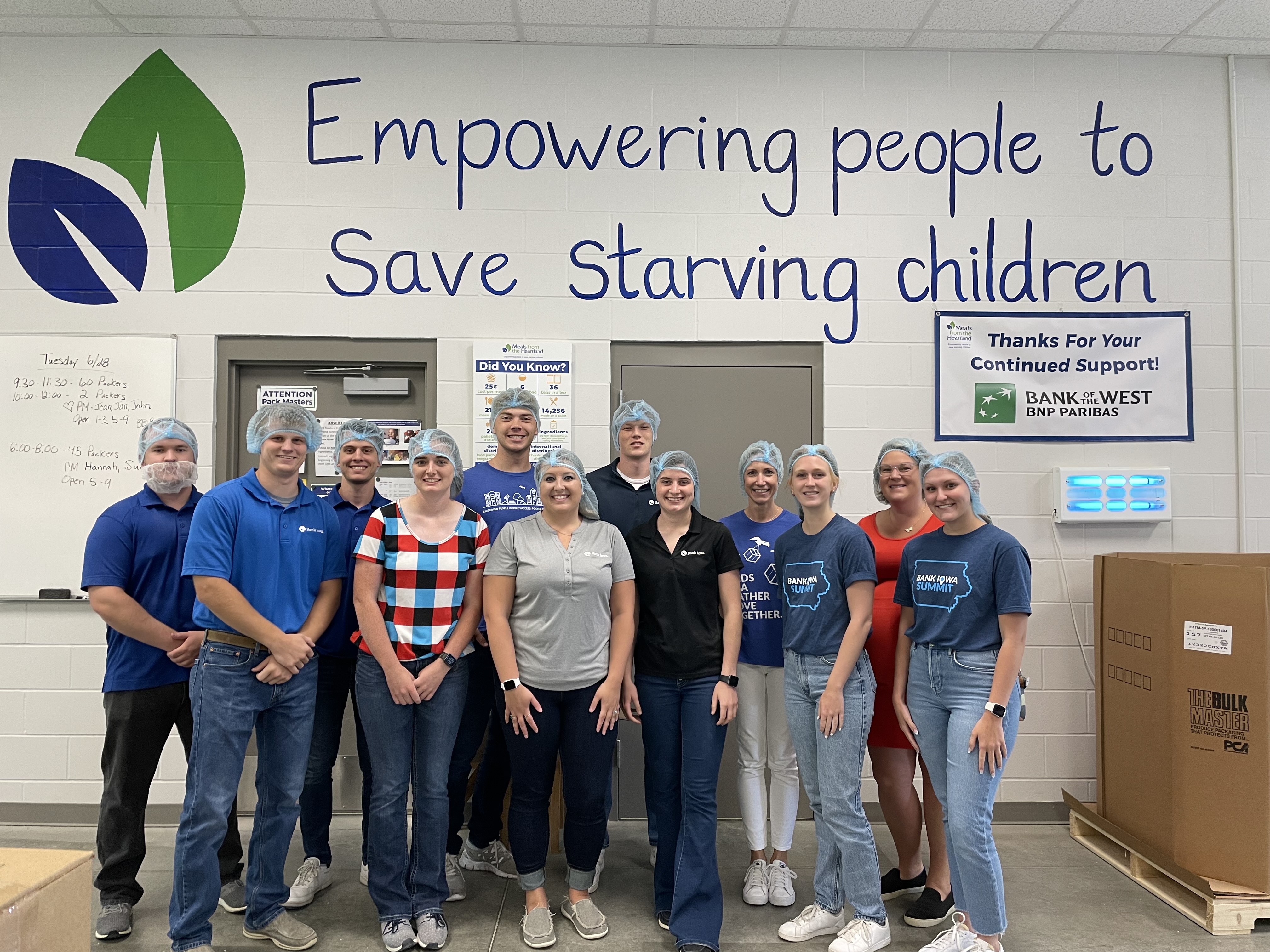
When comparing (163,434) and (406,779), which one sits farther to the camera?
(163,434)

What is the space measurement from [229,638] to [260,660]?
0.11 metres

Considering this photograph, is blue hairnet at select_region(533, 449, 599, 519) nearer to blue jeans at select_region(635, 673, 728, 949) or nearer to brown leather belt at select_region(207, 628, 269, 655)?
blue jeans at select_region(635, 673, 728, 949)

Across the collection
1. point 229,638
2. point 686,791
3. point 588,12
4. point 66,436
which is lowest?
point 686,791

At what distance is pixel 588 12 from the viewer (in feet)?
11.7

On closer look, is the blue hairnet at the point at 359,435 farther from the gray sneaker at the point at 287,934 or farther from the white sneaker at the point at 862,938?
the white sneaker at the point at 862,938

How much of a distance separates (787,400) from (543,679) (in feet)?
6.29

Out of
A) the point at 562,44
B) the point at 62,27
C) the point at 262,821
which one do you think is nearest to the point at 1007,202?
the point at 562,44

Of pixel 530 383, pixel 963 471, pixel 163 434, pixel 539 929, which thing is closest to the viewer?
pixel 963 471

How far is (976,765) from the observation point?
7.70 ft

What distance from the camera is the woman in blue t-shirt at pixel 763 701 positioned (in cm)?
283

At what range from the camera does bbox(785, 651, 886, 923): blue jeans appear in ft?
Answer: 8.29

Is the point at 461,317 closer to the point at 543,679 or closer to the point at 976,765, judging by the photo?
the point at 543,679

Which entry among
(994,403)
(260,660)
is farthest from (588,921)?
(994,403)

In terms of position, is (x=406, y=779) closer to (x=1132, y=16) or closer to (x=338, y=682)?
(x=338, y=682)
